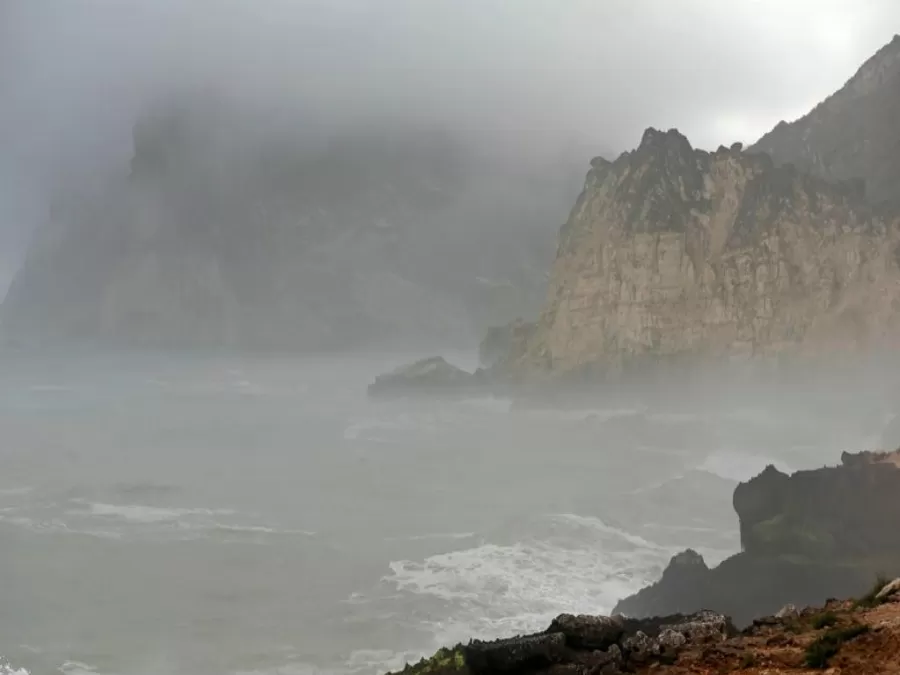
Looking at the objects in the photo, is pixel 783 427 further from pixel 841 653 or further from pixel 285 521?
pixel 841 653

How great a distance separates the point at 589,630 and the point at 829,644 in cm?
240

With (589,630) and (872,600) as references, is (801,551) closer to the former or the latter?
(872,600)

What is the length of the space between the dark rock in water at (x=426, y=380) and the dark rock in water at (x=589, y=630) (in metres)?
54.2

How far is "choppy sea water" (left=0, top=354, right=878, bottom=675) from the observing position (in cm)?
1764

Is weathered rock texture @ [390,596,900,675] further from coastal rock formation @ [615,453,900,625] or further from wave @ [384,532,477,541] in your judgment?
wave @ [384,532,477,541]

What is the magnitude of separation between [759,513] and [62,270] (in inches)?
6560

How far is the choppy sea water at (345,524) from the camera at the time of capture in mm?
17641

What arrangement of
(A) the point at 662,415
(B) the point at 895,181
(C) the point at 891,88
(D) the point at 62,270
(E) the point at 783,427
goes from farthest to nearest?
(D) the point at 62,270, (C) the point at 891,88, (B) the point at 895,181, (A) the point at 662,415, (E) the point at 783,427

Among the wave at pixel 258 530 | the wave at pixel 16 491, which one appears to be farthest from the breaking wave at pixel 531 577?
the wave at pixel 16 491

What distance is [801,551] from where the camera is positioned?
16.3 meters

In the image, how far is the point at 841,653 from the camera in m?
5.81

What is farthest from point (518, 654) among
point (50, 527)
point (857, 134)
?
point (857, 134)

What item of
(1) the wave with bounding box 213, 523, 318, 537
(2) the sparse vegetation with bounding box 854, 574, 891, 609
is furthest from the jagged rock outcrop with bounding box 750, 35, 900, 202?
(2) the sparse vegetation with bounding box 854, 574, 891, 609

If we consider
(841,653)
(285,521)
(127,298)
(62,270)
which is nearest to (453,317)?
(127,298)
